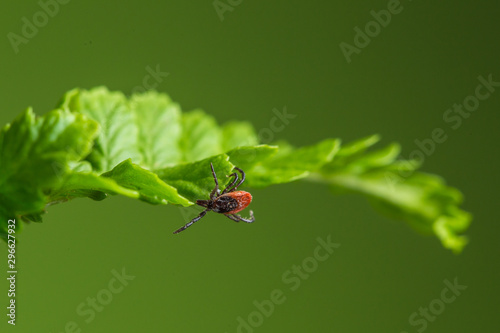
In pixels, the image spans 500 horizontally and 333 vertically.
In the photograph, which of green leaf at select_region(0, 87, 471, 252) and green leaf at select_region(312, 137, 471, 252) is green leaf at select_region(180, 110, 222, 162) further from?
green leaf at select_region(312, 137, 471, 252)

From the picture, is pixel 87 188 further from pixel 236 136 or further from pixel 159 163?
pixel 236 136

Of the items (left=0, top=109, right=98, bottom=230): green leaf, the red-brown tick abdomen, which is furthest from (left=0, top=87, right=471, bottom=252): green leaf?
the red-brown tick abdomen

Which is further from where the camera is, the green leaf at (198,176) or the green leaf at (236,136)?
the green leaf at (236,136)

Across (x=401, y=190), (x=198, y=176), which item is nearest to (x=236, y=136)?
(x=401, y=190)

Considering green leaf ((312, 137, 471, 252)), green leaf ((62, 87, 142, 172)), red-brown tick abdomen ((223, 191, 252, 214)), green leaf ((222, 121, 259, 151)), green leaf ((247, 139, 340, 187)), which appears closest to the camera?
green leaf ((62, 87, 142, 172))

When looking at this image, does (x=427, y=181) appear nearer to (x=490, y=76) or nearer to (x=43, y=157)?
(x=43, y=157)

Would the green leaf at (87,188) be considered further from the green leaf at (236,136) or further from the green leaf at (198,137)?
the green leaf at (236,136)

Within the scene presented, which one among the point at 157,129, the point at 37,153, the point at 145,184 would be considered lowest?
the point at 145,184

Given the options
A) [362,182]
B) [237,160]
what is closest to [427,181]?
[362,182]

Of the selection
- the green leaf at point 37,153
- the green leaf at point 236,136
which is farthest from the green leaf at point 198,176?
the green leaf at point 236,136

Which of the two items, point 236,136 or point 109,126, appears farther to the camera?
→ point 236,136

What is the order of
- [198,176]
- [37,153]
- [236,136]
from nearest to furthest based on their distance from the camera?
[37,153]
[198,176]
[236,136]

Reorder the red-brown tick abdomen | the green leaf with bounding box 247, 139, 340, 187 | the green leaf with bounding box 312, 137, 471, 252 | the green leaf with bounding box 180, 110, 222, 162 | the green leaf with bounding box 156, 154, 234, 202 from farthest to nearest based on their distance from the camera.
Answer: the green leaf with bounding box 312, 137, 471, 252 < the green leaf with bounding box 180, 110, 222, 162 < the red-brown tick abdomen < the green leaf with bounding box 247, 139, 340, 187 < the green leaf with bounding box 156, 154, 234, 202
